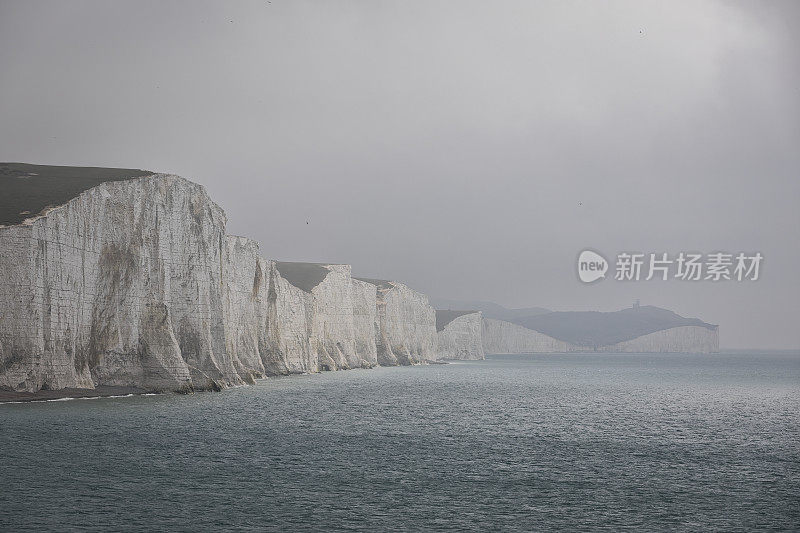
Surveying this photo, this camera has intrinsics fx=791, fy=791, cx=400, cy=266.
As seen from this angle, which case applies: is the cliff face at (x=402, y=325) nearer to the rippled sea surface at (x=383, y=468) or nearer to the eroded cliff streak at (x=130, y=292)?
the eroded cliff streak at (x=130, y=292)

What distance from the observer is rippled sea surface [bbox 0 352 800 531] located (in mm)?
22750

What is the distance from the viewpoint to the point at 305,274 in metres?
133

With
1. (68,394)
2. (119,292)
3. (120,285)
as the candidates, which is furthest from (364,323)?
(68,394)

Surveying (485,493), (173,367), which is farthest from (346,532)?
(173,367)

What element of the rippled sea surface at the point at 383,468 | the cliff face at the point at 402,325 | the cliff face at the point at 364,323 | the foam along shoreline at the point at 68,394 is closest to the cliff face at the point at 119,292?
the foam along shoreline at the point at 68,394

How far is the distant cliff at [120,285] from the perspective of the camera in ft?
164

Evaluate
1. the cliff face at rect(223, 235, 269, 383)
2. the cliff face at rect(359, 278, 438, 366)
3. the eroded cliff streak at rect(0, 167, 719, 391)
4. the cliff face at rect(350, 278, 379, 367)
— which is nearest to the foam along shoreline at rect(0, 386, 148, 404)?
the eroded cliff streak at rect(0, 167, 719, 391)

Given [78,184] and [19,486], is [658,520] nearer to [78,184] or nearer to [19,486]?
[19,486]

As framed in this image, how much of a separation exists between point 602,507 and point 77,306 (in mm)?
41628

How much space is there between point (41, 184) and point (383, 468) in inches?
1604

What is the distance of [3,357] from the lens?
48.5 m

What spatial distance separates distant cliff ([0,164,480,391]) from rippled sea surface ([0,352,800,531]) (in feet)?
11.5

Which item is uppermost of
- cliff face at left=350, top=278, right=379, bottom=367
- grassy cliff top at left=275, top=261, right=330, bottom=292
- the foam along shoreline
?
grassy cliff top at left=275, top=261, right=330, bottom=292

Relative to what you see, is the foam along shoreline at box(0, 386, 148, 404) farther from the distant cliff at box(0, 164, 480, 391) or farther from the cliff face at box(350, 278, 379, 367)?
the cliff face at box(350, 278, 379, 367)
